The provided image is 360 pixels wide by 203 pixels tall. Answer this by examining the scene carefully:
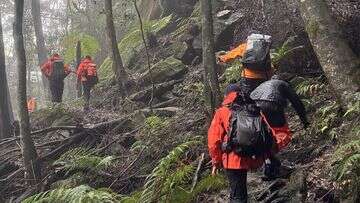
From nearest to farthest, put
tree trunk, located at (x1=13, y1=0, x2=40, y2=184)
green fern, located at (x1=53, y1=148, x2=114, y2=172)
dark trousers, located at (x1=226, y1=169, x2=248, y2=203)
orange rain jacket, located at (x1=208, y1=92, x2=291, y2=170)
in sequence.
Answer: orange rain jacket, located at (x1=208, y1=92, x2=291, y2=170) < dark trousers, located at (x1=226, y1=169, x2=248, y2=203) < green fern, located at (x1=53, y1=148, x2=114, y2=172) < tree trunk, located at (x1=13, y1=0, x2=40, y2=184)

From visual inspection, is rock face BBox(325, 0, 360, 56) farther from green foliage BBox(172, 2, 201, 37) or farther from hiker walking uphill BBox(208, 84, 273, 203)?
green foliage BBox(172, 2, 201, 37)

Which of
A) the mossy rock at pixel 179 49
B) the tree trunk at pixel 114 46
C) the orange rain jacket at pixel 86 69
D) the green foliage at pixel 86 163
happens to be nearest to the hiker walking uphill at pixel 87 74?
the orange rain jacket at pixel 86 69

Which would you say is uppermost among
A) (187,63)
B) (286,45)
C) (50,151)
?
(286,45)

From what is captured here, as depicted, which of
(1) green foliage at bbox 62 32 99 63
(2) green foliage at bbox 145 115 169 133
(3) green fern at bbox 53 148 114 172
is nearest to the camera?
(3) green fern at bbox 53 148 114 172

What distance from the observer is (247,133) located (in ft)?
15.8

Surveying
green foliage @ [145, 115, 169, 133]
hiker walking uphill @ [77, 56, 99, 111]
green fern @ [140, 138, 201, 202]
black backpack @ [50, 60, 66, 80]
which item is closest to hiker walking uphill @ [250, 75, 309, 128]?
green fern @ [140, 138, 201, 202]

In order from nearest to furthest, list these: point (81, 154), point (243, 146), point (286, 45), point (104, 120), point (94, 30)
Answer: point (243, 146)
point (286, 45)
point (81, 154)
point (104, 120)
point (94, 30)

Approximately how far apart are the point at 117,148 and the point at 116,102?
Answer: 393cm

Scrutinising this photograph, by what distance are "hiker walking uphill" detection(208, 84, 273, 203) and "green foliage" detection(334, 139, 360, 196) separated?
0.77 m

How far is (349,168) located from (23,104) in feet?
21.6

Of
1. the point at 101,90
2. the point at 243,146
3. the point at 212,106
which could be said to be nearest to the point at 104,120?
the point at 101,90

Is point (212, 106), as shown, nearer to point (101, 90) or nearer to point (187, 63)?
point (187, 63)

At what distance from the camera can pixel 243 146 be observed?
4832mm

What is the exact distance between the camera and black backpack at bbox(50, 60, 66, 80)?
15.0 meters
